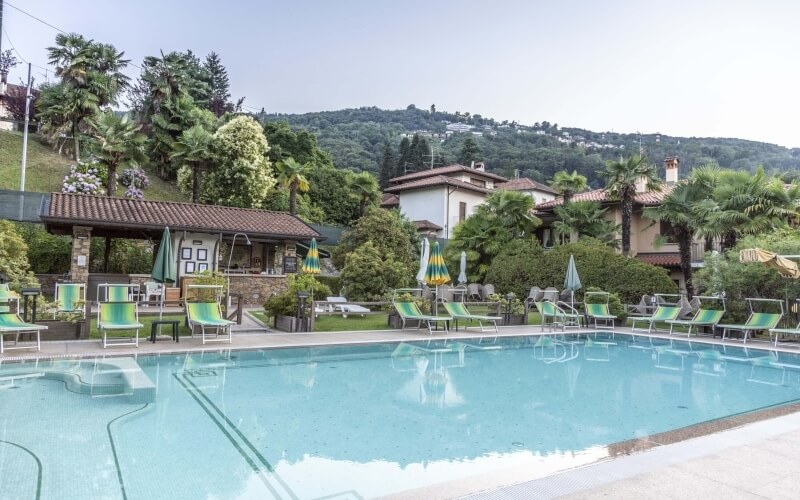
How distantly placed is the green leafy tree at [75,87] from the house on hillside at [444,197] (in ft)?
73.3

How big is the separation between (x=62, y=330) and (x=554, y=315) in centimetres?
1305

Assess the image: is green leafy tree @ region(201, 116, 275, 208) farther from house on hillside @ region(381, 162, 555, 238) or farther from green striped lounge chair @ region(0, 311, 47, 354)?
green striped lounge chair @ region(0, 311, 47, 354)

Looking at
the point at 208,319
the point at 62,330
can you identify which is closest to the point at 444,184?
the point at 208,319

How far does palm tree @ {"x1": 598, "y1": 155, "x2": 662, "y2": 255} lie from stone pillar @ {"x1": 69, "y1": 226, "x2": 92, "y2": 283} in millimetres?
20836

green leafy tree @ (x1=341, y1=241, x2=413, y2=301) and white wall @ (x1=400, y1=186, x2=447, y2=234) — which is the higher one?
white wall @ (x1=400, y1=186, x2=447, y2=234)

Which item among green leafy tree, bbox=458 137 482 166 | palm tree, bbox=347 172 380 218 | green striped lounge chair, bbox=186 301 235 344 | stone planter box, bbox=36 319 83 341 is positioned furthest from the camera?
green leafy tree, bbox=458 137 482 166

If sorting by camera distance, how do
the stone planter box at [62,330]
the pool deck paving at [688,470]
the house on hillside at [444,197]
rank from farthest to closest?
the house on hillside at [444,197] < the stone planter box at [62,330] < the pool deck paving at [688,470]

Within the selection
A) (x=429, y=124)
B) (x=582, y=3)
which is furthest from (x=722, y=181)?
(x=429, y=124)

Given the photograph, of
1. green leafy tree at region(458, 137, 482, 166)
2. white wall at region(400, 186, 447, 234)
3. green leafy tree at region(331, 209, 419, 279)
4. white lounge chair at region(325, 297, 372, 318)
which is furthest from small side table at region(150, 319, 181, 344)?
green leafy tree at region(458, 137, 482, 166)

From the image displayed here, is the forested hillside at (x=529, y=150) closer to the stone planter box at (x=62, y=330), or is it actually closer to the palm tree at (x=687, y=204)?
the palm tree at (x=687, y=204)

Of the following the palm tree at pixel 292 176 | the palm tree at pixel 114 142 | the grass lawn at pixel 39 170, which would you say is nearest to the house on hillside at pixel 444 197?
the palm tree at pixel 292 176

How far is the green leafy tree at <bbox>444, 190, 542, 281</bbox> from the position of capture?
85.7ft

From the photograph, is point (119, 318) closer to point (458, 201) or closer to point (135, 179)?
point (135, 179)

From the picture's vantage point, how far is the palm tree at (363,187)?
31.9m
